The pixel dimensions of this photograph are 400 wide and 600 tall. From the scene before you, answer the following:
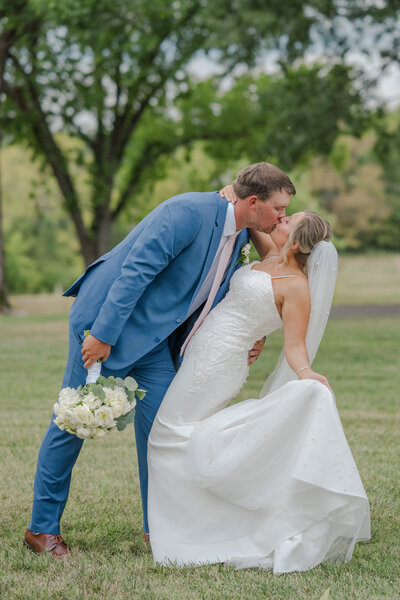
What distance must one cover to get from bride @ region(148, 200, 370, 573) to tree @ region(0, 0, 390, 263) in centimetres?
1241

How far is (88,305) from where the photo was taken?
4320mm

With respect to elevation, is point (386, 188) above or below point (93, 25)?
below

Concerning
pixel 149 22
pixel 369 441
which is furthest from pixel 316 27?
pixel 369 441

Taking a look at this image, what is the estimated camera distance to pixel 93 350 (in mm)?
4117

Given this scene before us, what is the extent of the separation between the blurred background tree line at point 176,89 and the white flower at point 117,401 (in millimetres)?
11230

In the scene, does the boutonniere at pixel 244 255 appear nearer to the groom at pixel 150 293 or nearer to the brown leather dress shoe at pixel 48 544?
the groom at pixel 150 293

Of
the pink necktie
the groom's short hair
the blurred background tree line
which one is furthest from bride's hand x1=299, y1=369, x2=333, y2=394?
the blurred background tree line

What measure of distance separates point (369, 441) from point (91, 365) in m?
3.97

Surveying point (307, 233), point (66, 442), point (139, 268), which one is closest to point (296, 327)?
point (307, 233)

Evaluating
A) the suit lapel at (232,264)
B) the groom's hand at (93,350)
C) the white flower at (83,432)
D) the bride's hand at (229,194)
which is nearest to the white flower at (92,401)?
the white flower at (83,432)

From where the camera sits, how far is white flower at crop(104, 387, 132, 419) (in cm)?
397

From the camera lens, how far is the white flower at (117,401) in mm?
3975

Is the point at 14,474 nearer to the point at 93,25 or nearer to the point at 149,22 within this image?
the point at 93,25

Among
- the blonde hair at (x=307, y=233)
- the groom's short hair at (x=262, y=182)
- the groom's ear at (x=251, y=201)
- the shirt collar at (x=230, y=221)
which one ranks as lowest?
the blonde hair at (x=307, y=233)
